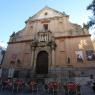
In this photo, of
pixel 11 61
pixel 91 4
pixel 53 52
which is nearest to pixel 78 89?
pixel 91 4

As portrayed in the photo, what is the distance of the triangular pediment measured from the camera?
914 inches

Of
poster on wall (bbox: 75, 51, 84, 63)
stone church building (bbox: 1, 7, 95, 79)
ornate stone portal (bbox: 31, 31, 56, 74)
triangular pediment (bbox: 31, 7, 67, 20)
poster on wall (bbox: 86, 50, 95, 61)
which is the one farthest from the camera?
triangular pediment (bbox: 31, 7, 67, 20)

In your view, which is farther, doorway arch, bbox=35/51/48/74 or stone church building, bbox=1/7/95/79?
doorway arch, bbox=35/51/48/74

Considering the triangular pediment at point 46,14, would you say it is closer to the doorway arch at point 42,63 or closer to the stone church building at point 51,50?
the stone church building at point 51,50

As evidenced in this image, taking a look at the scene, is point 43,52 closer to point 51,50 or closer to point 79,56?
point 51,50

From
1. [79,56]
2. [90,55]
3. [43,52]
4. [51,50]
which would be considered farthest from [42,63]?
[90,55]

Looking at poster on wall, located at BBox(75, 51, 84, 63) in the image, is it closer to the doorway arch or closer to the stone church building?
the stone church building

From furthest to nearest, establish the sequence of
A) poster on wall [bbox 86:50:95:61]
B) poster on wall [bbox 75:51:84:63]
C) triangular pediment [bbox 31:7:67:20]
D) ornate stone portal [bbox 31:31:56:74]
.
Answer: triangular pediment [bbox 31:7:67:20] < ornate stone portal [bbox 31:31:56:74] < poster on wall [bbox 75:51:84:63] < poster on wall [bbox 86:50:95:61]

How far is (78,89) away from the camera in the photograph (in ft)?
33.0

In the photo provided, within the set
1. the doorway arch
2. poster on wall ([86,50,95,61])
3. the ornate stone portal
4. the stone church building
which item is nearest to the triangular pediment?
the stone church building

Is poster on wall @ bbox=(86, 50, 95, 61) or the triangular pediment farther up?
the triangular pediment

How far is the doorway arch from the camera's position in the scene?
19156mm

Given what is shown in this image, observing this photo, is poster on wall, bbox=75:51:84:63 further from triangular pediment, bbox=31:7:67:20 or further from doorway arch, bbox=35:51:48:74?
triangular pediment, bbox=31:7:67:20

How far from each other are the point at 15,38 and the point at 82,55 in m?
10.7
